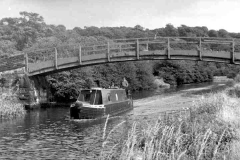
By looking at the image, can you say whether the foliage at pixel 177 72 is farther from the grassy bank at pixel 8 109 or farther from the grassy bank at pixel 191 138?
the grassy bank at pixel 191 138

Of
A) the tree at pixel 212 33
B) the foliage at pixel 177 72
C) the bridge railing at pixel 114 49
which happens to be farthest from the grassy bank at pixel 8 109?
the tree at pixel 212 33

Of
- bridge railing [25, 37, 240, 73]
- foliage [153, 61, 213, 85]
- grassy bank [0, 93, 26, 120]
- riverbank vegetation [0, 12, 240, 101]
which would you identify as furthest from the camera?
foliage [153, 61, 213, 85]

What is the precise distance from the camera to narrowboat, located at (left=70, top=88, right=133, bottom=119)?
27391 millimetres

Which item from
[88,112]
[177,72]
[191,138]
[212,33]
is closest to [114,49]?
[88,112]

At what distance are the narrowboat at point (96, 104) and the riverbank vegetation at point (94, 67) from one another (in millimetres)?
10292

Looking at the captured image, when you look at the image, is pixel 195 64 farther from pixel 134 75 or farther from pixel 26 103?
pixel 26 103

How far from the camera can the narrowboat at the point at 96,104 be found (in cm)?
2739

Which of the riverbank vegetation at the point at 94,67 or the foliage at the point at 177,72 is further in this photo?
the foliage at the point at 177,72

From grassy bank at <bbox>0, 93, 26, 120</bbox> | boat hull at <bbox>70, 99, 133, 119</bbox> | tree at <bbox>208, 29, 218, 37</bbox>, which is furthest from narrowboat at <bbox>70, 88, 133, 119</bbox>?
tree at <bbox>208, 29, 218, 37</bbox>

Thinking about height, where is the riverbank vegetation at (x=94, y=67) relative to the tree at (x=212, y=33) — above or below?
below

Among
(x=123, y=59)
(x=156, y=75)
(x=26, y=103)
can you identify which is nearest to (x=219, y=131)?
(x=123, y=59)

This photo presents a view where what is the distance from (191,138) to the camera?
43.1 ft

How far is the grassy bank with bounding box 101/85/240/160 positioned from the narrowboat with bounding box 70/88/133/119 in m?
8.37

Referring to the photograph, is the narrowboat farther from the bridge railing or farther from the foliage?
the foliage
